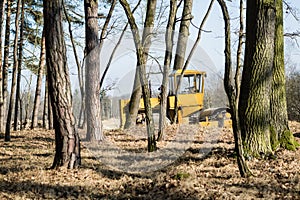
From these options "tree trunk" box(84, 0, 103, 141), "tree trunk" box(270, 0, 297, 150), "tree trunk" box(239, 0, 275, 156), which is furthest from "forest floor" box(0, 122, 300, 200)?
"tree trunk" box(84, 0, 103, 141)

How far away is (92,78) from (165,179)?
5.81m

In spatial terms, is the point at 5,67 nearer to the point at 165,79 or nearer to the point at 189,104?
the point at 165,79

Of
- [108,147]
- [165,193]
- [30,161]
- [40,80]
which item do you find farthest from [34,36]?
[165,193]

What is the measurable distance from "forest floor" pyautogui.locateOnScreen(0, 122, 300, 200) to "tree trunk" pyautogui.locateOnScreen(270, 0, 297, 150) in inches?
13.7

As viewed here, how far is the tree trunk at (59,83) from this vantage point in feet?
24.1

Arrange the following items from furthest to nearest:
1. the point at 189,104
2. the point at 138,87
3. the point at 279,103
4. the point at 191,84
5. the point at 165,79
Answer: the point at 191,84 < the point at 189,104 < the point at 138,87 < the point at 165,79 < the point at 279,103

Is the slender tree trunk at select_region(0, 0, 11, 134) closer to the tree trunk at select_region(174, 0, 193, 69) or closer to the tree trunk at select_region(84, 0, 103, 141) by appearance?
the tree trunk at select_region(84, 0, 103, 141)

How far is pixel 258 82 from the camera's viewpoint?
24.6 ft

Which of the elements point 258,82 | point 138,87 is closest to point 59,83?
point 258,82

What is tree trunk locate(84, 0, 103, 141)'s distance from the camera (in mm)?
11352

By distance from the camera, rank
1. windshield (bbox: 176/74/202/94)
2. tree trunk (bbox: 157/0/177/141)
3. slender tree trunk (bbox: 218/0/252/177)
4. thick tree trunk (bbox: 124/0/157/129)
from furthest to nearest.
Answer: windshield (bbox: 176/74/202/94)
thick tree trunk (bbox: 124/0/157/129)
tree trunk (bbox: 157/0/177/141)
slender tree trunk (bbox: 218/0/252/177)

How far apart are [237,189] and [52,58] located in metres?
4.54

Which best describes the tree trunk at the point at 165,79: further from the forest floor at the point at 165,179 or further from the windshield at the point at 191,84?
the windshield at the point at 191,84

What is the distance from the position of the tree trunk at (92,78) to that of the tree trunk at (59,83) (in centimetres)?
390
